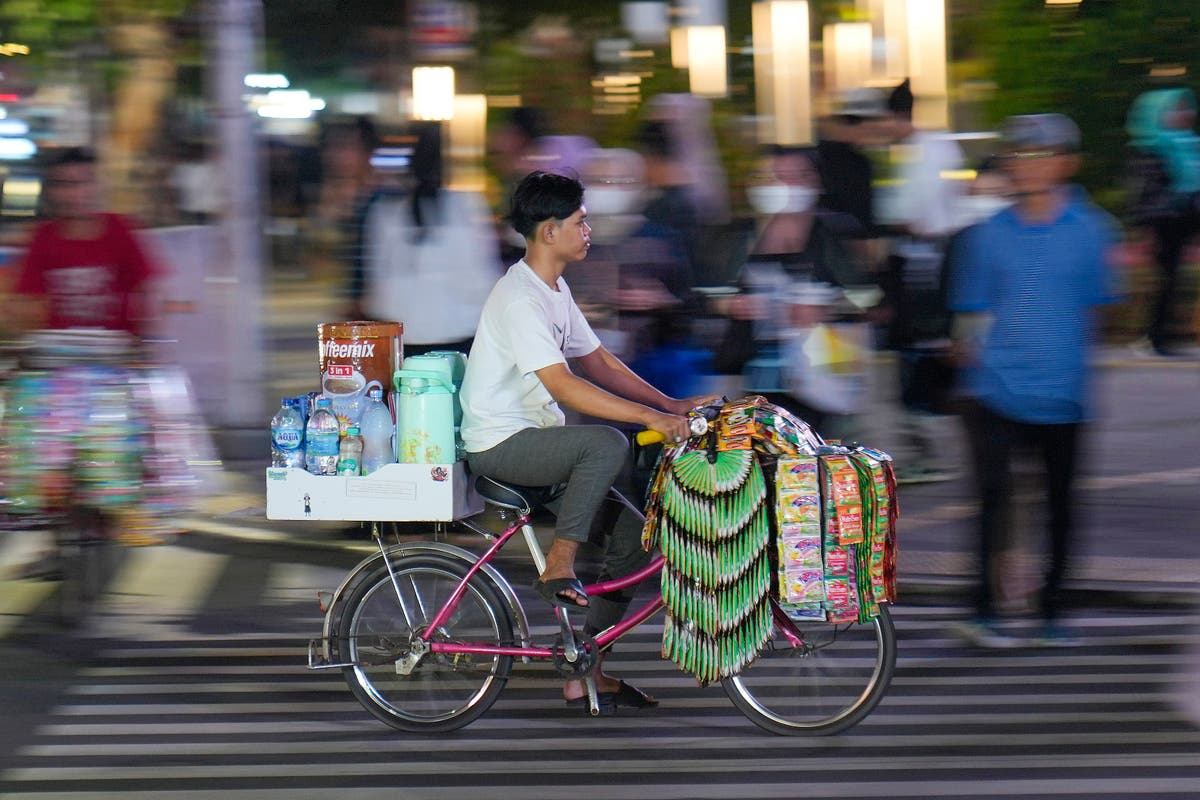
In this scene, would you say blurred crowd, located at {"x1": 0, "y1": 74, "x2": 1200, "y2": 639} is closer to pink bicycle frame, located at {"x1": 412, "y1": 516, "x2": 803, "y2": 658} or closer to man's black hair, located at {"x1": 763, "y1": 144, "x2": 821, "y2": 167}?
man's black hair, located at {"x1": 763, "y1": 144, "x2": 821, "y2": 167}

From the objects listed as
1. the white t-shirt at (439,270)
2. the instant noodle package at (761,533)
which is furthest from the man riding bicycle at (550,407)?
the white t-shirt at (439,270)

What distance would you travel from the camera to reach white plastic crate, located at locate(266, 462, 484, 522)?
5480 mm

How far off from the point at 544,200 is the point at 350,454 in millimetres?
1023

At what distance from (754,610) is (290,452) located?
158 cm

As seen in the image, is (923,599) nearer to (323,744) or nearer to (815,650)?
(815,650)

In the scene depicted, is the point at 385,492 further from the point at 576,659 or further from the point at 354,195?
the point at 354,195

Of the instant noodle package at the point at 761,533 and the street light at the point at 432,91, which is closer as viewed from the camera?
the instant noodle package at the point at 761,533

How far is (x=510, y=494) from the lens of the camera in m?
5.50

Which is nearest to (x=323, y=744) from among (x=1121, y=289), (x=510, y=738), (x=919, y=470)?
(x=510, y=738)

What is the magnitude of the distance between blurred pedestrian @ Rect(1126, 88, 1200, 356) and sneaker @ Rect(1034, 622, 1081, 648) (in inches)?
241

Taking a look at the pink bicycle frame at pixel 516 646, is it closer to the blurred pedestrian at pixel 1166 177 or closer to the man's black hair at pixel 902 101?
the man's black hair at pixel 902 101

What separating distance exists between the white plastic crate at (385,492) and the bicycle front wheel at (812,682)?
106cm

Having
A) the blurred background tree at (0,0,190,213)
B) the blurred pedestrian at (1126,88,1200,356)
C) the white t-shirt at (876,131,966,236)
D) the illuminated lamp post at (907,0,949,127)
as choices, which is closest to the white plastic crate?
the white t-shirt at (876,131,966,236)

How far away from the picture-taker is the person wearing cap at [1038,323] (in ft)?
20.6
